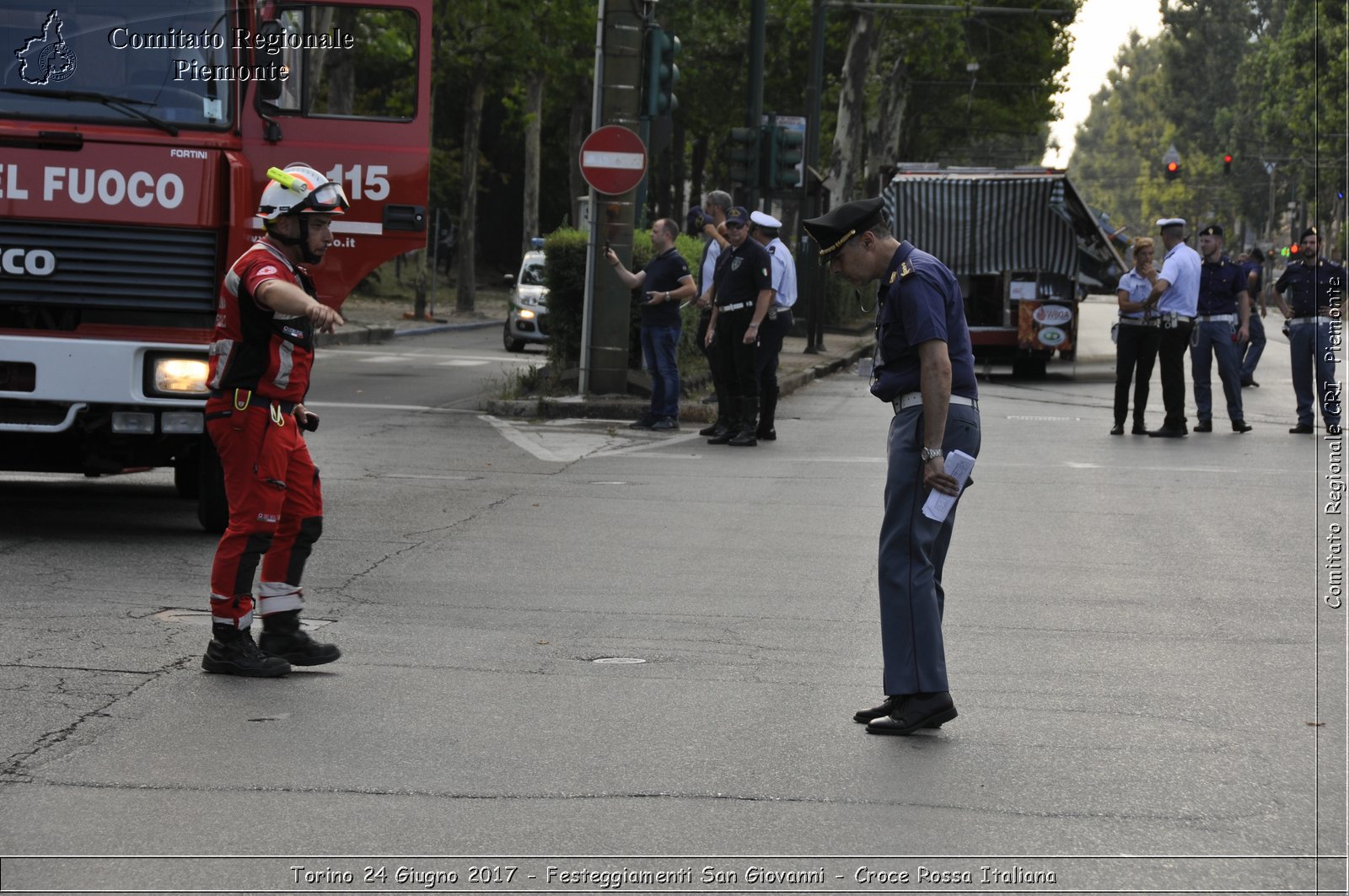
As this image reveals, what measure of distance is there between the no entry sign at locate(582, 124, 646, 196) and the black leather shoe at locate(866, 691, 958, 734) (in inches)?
439

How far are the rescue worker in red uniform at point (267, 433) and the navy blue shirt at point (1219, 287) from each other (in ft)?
40.5

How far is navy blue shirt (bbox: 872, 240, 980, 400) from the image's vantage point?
5719mm

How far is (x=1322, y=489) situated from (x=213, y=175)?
8.05m

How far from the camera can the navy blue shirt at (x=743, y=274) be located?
46.8 feet

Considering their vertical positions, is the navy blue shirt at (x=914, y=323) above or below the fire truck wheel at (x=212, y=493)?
above

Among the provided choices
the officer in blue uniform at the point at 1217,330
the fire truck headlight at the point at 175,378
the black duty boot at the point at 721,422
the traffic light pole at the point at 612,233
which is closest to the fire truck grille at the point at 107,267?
the fire truck headlight at the point at 175,378

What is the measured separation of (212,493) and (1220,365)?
429 inches

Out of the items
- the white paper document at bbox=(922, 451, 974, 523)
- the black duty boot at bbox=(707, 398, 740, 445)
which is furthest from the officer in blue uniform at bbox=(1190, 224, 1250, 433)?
the white paper document at bbox=(922, 451, 974, 523)

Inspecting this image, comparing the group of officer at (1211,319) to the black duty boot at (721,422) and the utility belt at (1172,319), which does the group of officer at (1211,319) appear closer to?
the utility belt at (1172,319)

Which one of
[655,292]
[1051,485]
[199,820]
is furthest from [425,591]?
[655,292]

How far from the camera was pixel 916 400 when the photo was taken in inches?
230

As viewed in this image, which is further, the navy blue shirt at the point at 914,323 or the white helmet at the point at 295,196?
the white helmet at the point at 295,196

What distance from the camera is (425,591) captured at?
26.5 feet

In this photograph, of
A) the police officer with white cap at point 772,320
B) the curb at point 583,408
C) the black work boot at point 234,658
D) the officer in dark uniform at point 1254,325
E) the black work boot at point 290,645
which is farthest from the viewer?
the officer in dark uniform at point 1254,325
